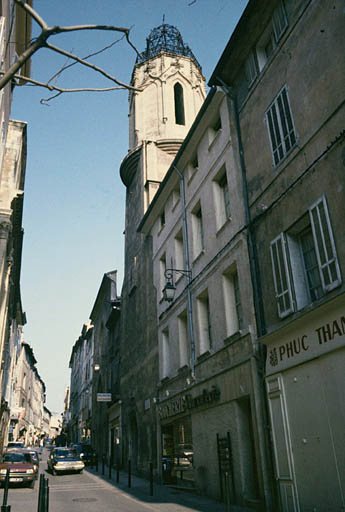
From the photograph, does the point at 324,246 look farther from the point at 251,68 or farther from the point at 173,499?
the point at 173,499

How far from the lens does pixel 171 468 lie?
17.8 metres

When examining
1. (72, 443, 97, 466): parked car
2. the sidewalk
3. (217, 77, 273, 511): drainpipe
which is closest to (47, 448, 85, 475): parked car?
the sidewalk

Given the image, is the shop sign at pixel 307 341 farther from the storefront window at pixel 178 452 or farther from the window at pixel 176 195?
the window at pixel 176 195

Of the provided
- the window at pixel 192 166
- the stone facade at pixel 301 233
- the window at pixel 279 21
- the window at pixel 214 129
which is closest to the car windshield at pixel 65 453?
the window at pixel 192 166

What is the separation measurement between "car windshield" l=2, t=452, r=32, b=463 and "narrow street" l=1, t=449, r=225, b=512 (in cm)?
204

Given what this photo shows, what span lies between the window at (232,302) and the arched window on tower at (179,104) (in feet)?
64.2

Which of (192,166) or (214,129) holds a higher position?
(214,129)

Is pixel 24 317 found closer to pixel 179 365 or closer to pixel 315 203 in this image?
pixel 179 365

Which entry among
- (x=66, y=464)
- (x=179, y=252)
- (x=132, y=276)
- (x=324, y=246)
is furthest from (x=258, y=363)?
(x=66, y=464)

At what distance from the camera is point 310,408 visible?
884cm

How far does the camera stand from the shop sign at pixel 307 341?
8297mm

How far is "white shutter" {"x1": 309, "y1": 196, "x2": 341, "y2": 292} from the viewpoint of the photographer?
8643 mm

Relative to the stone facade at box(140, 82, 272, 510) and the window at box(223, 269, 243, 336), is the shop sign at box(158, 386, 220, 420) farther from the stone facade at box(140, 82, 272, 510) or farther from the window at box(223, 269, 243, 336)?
the window at box(223, 269, 243, 336)

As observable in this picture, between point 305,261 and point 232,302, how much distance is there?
3934 mm
